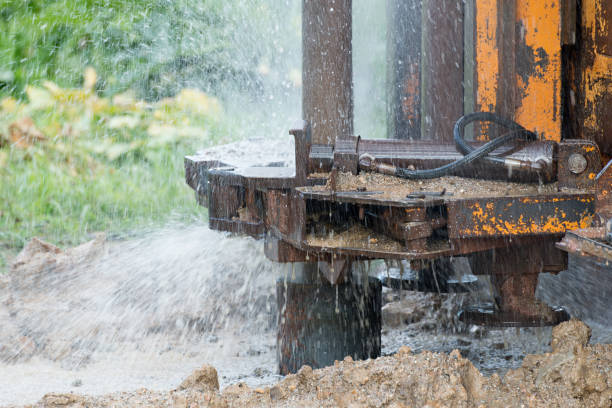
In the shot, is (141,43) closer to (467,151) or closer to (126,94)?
(126,94)

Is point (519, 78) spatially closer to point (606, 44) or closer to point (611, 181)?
point (606, 44)

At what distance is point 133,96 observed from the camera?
303 inches

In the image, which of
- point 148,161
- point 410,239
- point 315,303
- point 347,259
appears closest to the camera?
point 410,239

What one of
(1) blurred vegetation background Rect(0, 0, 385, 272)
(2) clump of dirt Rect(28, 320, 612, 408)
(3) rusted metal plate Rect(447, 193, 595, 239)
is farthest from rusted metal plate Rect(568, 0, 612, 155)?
(1) blurred vegetation background Rect(0, 0, 385, 272)

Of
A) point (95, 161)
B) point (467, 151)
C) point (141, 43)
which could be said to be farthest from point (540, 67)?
point (141, 43)

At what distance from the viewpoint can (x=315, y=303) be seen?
9.84ft

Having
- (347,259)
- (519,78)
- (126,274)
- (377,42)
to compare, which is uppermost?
(377,42)

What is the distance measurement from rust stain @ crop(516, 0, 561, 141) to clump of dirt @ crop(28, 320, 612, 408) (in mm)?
820

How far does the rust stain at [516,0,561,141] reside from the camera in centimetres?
268

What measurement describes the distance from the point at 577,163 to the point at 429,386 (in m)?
0.90

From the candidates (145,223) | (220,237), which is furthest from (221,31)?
(220,237)

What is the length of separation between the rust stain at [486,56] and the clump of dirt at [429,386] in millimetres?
963

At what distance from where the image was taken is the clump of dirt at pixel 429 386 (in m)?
2.13

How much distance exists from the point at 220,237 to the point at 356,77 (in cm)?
262
